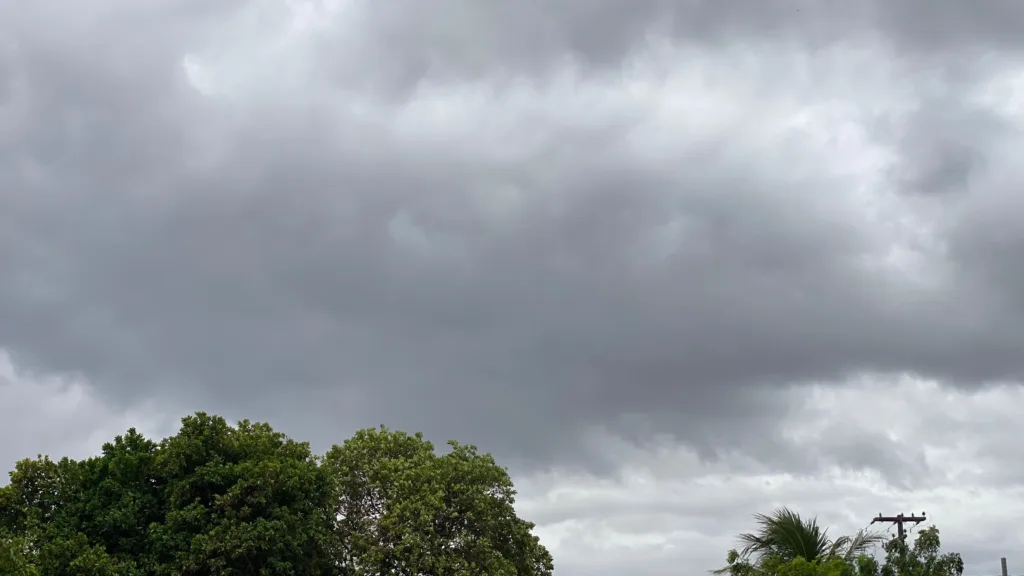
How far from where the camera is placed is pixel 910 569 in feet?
105

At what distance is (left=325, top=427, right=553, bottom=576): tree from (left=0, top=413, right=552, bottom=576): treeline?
7cm

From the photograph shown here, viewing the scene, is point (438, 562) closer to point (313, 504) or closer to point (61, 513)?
point (313, 504)

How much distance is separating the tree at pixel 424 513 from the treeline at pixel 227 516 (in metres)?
0.07

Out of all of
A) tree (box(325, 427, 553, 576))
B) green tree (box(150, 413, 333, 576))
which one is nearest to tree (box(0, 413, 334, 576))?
green tree (box(150, 413, 333, 576))

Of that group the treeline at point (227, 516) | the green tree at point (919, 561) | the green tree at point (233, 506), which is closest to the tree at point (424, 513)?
the treeline at point (227, 516)

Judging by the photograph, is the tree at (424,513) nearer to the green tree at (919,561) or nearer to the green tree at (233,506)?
the green tree at (233,506)

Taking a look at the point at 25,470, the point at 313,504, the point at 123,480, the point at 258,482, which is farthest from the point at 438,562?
the point at 25,470

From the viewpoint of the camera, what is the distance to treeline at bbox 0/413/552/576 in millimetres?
37938

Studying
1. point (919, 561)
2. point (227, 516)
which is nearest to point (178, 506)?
point (227, 516)

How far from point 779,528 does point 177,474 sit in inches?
906

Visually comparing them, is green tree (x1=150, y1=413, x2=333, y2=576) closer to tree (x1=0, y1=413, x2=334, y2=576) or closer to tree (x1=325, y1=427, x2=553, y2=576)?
tree (x1=0, y1=413, x2=334, y2=576)

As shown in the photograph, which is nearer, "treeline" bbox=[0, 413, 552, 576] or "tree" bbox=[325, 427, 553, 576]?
"treeline" bbox=[0, 413, 552, 576]

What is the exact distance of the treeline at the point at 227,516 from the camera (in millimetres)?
37938

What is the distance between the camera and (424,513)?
148 ft
